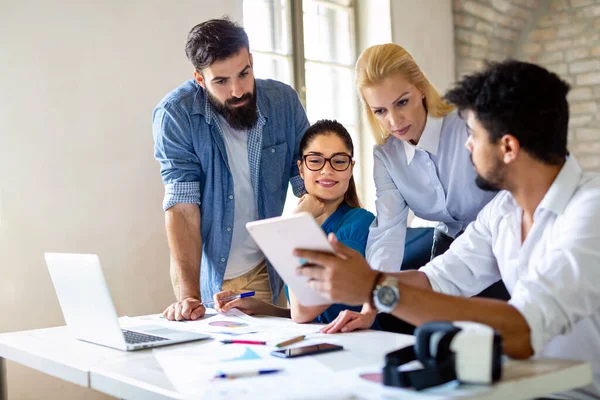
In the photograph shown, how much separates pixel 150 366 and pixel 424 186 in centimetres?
130

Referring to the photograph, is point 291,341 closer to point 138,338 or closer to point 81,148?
point 138,338

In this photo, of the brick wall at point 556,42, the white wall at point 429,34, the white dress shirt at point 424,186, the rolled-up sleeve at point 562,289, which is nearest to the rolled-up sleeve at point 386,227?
the white dress shirt at point 424,186

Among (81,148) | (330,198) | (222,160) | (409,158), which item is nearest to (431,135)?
(409,158)

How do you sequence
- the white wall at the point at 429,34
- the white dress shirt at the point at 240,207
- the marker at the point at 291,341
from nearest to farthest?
the marker at the point at 291,341 < the white dress shirt at the point at 240,207 < the white wall at the point at 429,34

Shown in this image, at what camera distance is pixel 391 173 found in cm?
258

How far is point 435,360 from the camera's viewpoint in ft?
4.13

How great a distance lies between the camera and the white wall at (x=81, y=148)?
8.97ft

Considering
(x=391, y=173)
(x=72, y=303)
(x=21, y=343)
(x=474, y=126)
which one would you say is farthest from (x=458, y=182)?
(x=21, y=343)

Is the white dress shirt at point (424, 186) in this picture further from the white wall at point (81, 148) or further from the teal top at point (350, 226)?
the white wall at point (81, 148)

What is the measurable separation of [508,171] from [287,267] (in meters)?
0.55

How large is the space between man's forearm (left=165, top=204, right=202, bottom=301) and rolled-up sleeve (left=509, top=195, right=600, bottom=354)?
1.39m

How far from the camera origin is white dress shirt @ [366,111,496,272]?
2432mm

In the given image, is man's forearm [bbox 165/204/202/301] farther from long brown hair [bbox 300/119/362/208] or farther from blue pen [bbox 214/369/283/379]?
blue pen [bbox 214/369/283/379]

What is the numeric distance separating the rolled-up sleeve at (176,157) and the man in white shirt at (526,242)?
1.23 metres
